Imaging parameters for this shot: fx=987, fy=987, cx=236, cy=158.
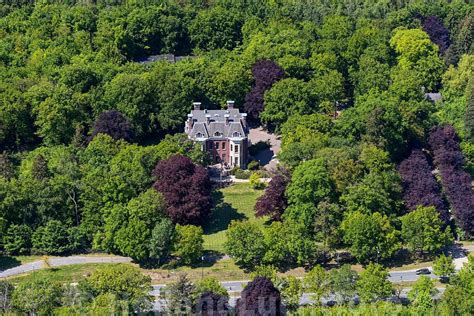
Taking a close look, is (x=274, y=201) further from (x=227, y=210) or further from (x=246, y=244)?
(x=246, y=244)

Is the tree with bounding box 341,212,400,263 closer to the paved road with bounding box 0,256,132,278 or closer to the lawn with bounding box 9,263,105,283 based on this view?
the paved road with bounding box 0,256,132,278

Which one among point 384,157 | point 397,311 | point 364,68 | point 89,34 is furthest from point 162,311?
point 89,34

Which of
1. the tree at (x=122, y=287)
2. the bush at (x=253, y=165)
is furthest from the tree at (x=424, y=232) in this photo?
the tree at (x=122, y=287)

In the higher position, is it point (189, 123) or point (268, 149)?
point (189, 123)

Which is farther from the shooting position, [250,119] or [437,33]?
[437,33]

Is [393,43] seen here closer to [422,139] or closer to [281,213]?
[422,139]

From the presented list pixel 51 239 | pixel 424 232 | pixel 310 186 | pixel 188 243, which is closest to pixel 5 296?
pixel 51 239

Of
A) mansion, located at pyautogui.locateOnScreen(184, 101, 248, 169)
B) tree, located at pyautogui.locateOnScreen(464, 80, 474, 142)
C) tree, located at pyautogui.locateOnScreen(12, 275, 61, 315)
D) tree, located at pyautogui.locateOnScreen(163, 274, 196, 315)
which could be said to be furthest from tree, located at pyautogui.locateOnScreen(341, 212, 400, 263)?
tree, located at pyautogui.locateOnScreen(12, 275, 61, 315)
